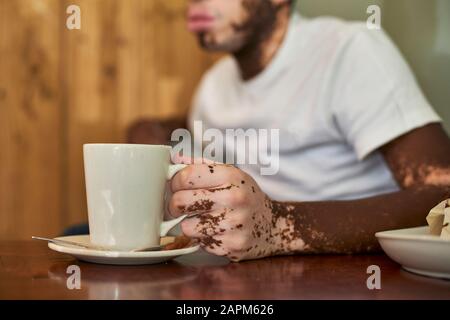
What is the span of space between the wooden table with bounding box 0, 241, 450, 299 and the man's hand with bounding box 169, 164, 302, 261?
23 millimetres

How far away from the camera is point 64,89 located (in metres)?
1.77

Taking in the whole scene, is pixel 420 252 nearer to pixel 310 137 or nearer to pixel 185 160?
pixel 185 160

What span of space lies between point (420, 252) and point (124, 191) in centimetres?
29

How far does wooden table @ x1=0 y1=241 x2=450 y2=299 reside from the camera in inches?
16.7

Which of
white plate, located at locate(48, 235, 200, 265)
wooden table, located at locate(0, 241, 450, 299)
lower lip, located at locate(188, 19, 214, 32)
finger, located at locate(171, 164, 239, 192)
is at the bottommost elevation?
wooden table, located at locate(0, 241, 450, 299)

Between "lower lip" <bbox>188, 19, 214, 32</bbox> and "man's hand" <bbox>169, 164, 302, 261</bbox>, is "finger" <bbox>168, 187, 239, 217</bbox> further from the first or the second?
"lower lip" <bbox>188, 19, 214, 32</bbox>

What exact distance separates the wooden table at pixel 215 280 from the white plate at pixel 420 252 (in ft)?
0.04

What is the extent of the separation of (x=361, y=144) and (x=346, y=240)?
365 mm

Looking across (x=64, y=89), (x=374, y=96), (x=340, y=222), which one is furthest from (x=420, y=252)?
(x=64, y=89)

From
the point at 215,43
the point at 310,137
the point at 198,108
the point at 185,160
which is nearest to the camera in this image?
the point at 185,160

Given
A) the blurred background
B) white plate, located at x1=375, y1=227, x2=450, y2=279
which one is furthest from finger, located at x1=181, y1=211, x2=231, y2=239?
A: the blurred background

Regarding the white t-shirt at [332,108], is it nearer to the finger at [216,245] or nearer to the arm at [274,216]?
the arm at [274,216]

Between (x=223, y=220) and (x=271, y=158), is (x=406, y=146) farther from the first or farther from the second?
(x=223, y=220)

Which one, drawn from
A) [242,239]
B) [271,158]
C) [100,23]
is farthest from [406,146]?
[100,23]
